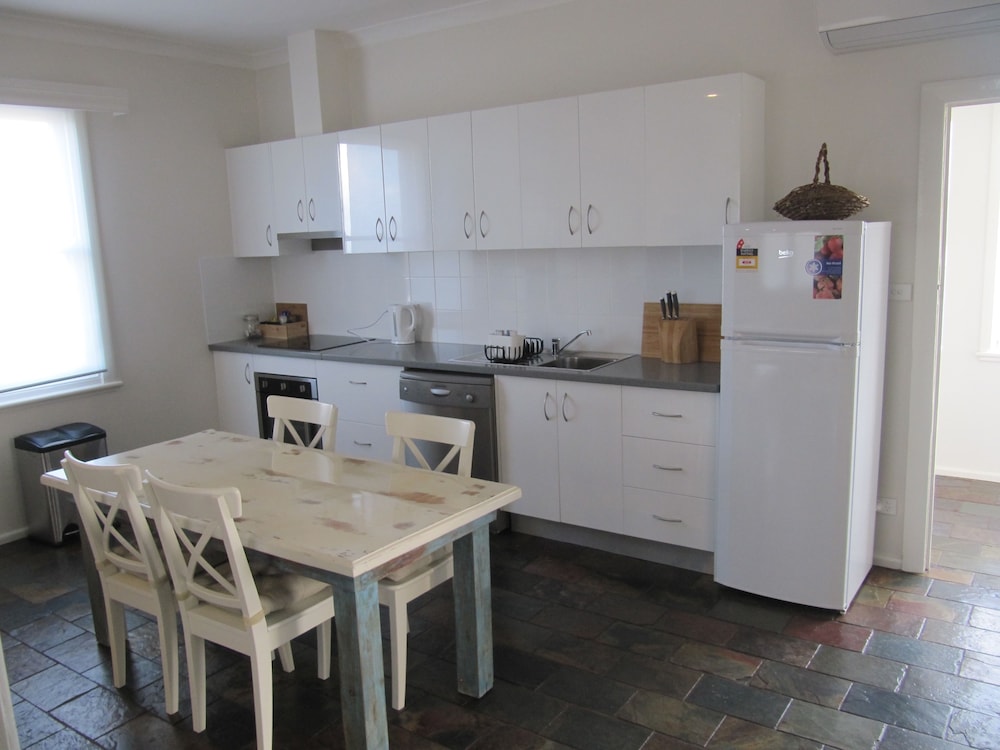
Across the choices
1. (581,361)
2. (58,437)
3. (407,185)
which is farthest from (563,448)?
(58,437)

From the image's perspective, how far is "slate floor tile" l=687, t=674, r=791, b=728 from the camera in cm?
261

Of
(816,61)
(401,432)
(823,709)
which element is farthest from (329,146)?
(823,709)

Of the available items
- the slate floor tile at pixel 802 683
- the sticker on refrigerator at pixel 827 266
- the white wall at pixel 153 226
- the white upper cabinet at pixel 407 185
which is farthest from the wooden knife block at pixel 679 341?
the white wall at pixel 153 226

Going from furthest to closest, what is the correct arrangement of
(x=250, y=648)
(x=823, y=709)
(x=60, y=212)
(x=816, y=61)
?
(x=60, y=212) < (x=816, y=61) < (x=823, y=709) < (x=250, y=648)

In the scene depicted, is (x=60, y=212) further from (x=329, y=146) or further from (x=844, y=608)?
(x=844, y=608)

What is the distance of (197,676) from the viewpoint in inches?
101

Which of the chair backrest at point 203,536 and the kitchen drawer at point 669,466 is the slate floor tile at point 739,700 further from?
the chair backrest at point 203,536

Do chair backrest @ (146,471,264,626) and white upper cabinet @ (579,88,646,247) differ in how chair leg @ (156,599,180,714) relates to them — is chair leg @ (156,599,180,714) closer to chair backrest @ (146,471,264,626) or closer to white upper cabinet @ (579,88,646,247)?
chair backrest @ (146,471,264,626)

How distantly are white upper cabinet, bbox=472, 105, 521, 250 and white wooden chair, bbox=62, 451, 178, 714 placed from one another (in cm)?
219

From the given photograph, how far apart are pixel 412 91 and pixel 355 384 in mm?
1722

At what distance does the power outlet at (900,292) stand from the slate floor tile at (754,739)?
1879 mm

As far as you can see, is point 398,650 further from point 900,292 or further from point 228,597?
point 900,292

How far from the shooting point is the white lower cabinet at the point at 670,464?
3471 millimetres

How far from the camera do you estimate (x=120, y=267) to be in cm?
479
